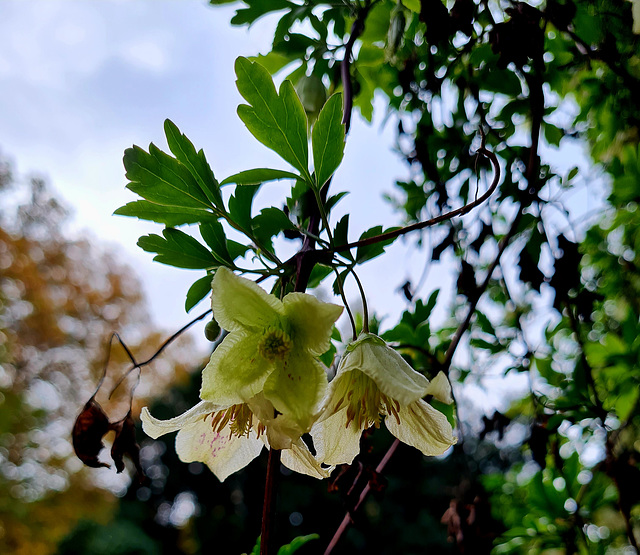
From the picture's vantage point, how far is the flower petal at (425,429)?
1.45 ft

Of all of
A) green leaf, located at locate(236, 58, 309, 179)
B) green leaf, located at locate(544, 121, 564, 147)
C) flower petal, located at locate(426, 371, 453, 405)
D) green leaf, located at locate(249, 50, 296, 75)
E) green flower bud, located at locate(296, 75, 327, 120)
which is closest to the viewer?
flower petal, located at locate(426, 371, 453, 405)

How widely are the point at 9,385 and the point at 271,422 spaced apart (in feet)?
25.5

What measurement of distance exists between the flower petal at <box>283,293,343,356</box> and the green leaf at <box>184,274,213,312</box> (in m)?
0.17

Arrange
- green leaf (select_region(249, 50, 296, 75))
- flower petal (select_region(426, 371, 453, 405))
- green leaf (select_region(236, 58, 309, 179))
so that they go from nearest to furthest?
flower petal (select_region(426, 371, 453, 405)), green leaf (select_region(236, 58, 309, 179)), green leaf (select_region(249, 50, 296, 75))

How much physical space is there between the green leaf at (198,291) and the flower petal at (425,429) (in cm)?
24

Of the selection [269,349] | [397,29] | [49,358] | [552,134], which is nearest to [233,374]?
[269,349]

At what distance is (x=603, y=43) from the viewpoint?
764 mm

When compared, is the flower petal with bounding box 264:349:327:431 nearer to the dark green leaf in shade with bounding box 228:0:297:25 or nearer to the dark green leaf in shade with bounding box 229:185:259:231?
the dark green leaf in shade with bounding box 229:185:259:231

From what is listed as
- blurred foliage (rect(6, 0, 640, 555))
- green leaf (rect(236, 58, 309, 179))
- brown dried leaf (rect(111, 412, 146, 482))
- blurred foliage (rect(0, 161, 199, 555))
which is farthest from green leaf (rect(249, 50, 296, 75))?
blurred foliage (rect(0, 161, 199, 555))

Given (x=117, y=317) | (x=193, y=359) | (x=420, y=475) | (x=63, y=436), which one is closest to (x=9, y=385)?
(x=63, y=436)

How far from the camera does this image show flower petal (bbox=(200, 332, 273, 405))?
15.2 inches

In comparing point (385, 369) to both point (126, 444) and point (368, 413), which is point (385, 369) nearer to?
point (368, 413)

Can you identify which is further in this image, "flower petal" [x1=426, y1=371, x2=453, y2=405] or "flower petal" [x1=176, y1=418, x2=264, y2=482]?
"flower petal" [x1=176, y1=418, x2=264, y2=482]

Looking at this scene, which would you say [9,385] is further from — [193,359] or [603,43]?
[603,43]
